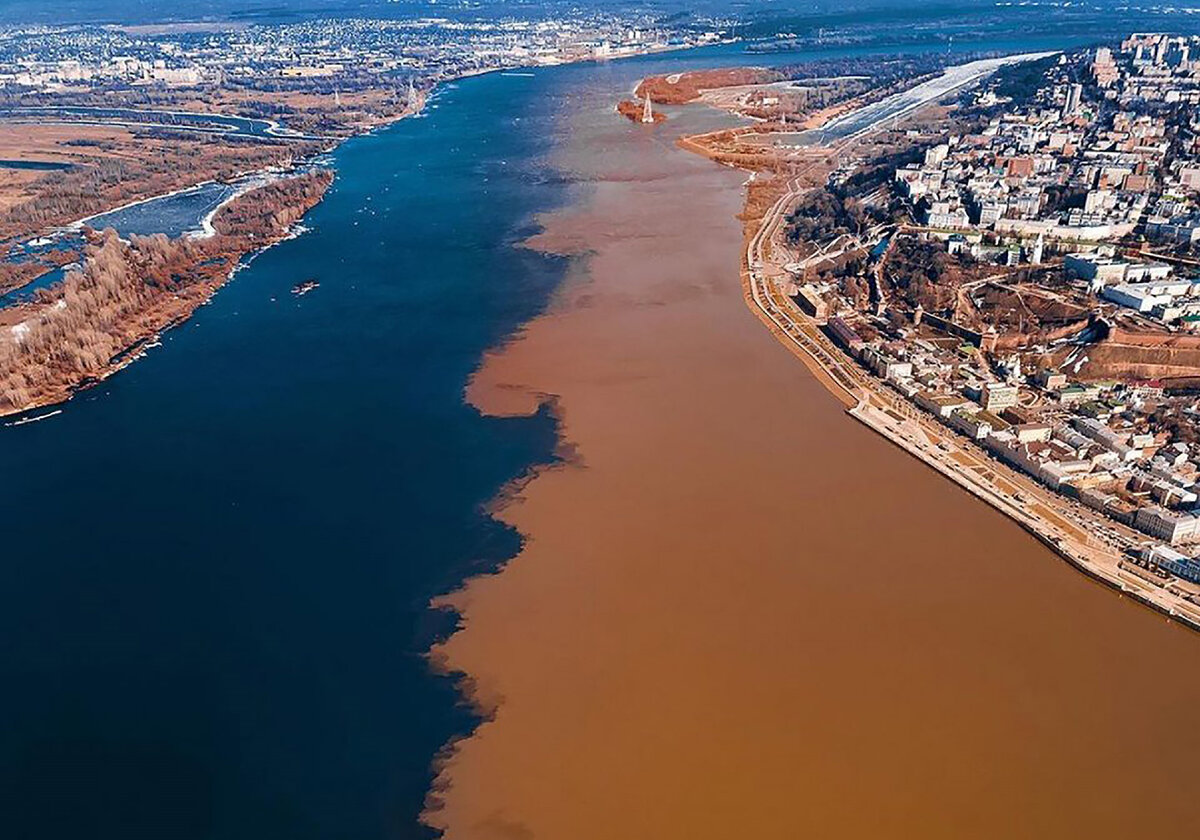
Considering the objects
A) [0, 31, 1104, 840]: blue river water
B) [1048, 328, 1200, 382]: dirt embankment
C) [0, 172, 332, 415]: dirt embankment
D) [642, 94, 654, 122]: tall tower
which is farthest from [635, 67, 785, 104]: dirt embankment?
[1048, 328, 1200, 382]: dirt embankment

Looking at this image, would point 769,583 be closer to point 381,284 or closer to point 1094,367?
point 1094,367

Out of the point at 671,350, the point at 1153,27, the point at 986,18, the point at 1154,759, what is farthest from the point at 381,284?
the point at 986,18

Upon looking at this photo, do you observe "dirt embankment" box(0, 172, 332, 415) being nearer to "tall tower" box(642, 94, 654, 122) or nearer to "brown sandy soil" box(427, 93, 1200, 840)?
"brown sandy soil" box(427, 93, 1200, 840)

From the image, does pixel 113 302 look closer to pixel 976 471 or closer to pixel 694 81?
pixel 976 471

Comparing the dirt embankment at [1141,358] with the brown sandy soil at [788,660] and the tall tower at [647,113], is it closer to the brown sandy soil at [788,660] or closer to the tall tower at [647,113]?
the brown sandy soil at [788,660]

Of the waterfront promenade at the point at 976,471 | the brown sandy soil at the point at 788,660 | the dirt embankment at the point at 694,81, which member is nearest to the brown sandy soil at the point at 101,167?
the dirt embankment at the point at 694,81
